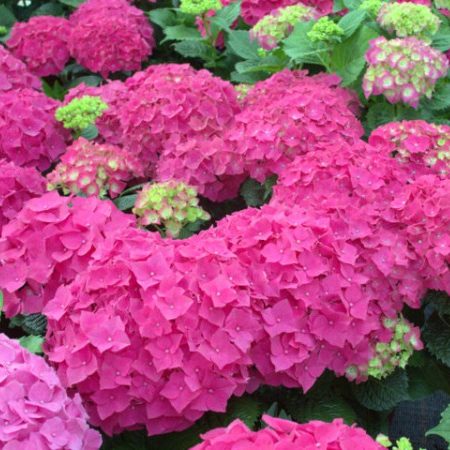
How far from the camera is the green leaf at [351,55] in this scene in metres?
2.70

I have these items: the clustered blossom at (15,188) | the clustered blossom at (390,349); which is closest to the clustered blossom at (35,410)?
the clustered blossom at (390,349)

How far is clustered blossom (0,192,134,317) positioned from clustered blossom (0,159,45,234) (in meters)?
0.32

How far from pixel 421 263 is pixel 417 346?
0.64 ft

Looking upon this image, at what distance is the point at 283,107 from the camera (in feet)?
7.57

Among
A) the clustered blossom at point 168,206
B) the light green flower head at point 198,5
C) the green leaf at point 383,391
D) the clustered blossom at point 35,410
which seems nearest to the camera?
the clustered blossom at point 35,410

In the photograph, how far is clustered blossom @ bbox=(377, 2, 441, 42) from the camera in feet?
8.45

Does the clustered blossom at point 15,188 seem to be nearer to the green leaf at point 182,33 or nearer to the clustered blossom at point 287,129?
the clustered blossom at point 287,129

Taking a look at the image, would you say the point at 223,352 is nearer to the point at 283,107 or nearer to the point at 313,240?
the point at 313,240

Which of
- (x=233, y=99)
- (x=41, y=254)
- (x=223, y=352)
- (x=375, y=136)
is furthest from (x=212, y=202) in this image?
(x=223, y=352)

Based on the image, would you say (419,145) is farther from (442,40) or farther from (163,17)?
(163,17)

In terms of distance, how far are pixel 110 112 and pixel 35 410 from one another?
1.46m

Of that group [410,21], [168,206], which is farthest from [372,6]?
[168,206]

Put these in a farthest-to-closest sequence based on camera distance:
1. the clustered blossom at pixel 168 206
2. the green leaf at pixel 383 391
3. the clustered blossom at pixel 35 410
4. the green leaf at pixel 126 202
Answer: the green leaf at pixel 126 202, the clustered blossom at pixel 168 206, the green leaf at pixel 383 391, the clustered blossom at pixel 35 410

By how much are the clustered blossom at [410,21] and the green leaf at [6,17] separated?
217 cm
